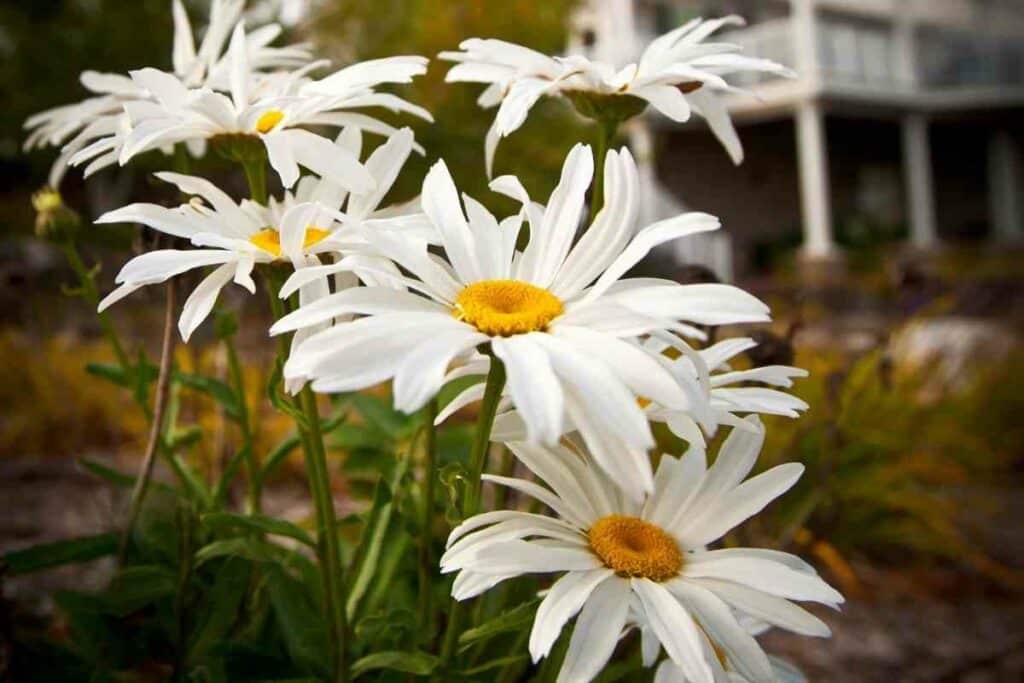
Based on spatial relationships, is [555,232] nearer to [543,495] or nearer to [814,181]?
[543,495]

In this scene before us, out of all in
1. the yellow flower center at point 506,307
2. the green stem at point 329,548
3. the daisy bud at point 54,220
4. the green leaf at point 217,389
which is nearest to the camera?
the yellow flower center at point 506,307

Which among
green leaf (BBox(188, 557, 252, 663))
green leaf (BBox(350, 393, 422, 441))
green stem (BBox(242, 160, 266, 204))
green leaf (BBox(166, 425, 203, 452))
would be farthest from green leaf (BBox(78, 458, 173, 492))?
green stem (BBox(242, 160, 266, 204))

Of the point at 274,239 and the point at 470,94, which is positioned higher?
the point at 470,94

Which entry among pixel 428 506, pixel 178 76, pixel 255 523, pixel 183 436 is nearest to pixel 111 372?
pixel 183 436

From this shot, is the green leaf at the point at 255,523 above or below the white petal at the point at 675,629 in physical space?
above

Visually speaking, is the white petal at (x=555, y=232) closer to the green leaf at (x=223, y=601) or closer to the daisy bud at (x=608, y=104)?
the daisy bud at (x=608, y=104)

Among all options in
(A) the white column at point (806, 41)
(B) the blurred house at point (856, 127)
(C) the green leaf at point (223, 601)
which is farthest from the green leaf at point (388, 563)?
(A) the white column at point (806, 41)
